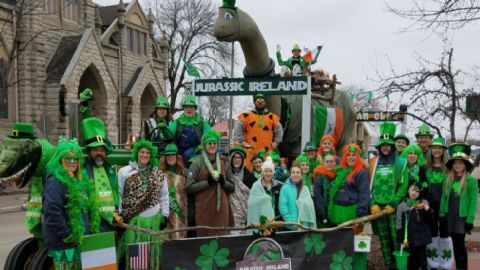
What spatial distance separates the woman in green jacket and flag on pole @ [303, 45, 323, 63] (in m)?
3.81

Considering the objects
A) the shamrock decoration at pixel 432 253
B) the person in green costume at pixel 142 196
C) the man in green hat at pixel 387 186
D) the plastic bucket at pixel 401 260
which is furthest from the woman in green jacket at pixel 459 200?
the person in green costume at pixel 142 196

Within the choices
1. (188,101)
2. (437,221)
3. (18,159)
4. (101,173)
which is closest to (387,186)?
(437,221)

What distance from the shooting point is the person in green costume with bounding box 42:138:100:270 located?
392cm

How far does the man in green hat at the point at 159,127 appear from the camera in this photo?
6195 mm

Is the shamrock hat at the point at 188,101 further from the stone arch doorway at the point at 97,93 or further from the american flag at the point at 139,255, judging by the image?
the stone arch doorway at the point at 97,93

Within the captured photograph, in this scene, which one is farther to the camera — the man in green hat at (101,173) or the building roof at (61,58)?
the building roof at (61,58)

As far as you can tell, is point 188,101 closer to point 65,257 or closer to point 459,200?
point 65,257

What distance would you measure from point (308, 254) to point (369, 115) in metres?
9.28

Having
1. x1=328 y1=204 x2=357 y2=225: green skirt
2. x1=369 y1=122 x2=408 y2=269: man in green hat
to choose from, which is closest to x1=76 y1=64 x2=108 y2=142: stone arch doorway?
x1=369 y1=122 x2=408 y2=269: man in green hat

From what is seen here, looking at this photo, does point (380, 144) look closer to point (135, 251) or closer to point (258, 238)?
point (258, 238)

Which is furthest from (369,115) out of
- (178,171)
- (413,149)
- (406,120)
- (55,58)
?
(55,58)

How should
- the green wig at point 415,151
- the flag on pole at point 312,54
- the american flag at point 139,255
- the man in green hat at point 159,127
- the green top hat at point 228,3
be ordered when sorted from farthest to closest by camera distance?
the flag on pole at point 312,54 → the green top hat at point 228,3 → the man in green hat at point 159,127 → the green wig at point 415,151 → the american flag at point 139,255

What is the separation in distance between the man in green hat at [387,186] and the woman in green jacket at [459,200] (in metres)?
0.52

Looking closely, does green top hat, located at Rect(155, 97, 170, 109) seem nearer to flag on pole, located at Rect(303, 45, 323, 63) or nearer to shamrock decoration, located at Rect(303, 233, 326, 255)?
shamrock decoration, located at Rect(303, 233, 326, 255)
